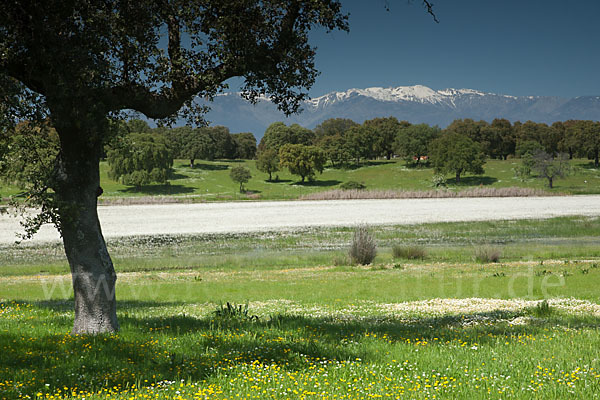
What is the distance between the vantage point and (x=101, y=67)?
9.98m

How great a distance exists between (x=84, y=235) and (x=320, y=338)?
17.1 feet

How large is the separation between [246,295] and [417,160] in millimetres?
126459

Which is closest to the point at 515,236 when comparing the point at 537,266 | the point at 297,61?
the point at 537,266

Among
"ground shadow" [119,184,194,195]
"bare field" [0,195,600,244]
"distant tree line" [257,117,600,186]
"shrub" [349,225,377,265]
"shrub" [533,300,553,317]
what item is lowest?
"bare field" [0,195,600,244]

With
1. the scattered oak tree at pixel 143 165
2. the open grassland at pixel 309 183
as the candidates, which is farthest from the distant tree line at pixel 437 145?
the scattered oak tree at pixel 143 165

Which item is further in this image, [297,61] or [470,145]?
[470,145]

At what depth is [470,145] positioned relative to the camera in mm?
115625

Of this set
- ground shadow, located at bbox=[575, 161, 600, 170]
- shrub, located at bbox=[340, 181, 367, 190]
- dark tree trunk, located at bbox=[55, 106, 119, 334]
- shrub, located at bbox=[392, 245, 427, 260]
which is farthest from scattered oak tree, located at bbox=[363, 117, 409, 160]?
dark tree trunk, located at bbox=[55, 106, 119, 334]

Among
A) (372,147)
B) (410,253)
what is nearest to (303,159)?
(372,147)

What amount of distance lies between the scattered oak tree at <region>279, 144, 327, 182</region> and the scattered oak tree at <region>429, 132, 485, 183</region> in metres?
26.7

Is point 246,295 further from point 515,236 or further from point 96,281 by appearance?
point 515,236

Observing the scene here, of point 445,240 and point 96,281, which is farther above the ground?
point 96,281

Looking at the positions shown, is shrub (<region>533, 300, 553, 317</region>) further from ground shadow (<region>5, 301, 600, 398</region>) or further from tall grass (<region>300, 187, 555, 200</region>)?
tall grass (<region>300, 187, 555, 200</region>)

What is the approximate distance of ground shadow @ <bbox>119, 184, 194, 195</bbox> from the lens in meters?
104
